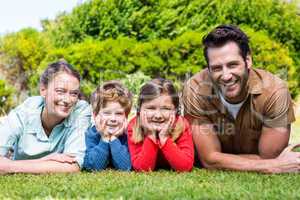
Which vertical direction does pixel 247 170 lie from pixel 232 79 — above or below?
below

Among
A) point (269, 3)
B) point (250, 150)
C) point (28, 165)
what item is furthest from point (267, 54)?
point (28, 165)

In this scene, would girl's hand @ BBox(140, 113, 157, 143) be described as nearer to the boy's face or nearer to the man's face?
the boy's face

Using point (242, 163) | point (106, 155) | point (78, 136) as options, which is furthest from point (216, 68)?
point (78, 136)

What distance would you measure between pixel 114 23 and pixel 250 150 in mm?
11580

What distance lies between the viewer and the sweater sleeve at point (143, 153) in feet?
17.3

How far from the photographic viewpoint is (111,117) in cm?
544

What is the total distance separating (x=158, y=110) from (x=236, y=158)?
0.84 m

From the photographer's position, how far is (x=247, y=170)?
16.7ft

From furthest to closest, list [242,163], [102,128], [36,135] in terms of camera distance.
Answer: [102,128] < [36,135] < [242,163]

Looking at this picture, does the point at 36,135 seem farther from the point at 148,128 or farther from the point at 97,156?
the point at 148,128

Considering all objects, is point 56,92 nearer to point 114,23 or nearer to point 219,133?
point 219,133

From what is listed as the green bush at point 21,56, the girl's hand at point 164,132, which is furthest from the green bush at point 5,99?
the girl's hand at point 164,132

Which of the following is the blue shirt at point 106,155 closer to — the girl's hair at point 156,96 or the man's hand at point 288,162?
the girl's hair at point 156,96

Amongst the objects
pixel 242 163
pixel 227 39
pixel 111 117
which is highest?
pixel 227 39
